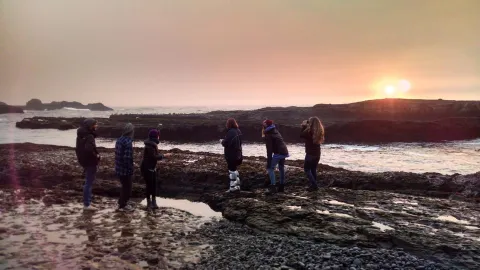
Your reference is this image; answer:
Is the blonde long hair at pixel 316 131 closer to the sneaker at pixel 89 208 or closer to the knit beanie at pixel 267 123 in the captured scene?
the knit beanie at pixel 267 123

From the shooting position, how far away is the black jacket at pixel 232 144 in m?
12.7

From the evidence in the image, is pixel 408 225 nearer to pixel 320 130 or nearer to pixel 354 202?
pixel 354 202

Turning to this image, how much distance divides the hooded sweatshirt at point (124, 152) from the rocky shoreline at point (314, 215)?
156cm

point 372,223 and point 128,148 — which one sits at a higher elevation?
point 128,148

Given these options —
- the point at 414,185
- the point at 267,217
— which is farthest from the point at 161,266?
the point at 414,185

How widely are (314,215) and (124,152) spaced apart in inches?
251

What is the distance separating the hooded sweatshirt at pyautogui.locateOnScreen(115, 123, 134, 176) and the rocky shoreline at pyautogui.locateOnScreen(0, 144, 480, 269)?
61.4 inches

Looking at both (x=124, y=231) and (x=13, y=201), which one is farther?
(x=13, y=201)

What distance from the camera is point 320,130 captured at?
13.2 m

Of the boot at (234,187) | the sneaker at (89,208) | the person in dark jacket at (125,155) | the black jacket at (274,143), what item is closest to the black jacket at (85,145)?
the person in dark jacket at (125,155)

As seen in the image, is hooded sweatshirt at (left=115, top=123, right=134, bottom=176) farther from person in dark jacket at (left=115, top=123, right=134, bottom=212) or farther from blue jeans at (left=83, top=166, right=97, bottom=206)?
blue jeans at (left=83, top=166, right=97, bottom=206)

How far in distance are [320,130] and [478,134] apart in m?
56.3

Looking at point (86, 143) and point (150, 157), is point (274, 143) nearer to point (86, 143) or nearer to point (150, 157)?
point (150, 157)

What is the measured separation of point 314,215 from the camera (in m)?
10.3
